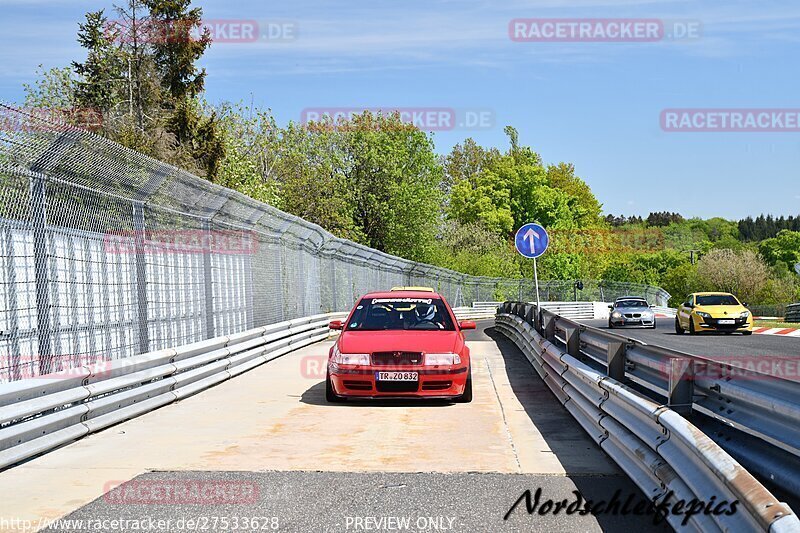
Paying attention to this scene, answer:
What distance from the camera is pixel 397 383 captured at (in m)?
11.2

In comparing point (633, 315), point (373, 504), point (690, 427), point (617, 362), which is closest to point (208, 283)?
point (617, 362)

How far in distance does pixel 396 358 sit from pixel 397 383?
0.93ft

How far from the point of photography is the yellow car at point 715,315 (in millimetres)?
27828

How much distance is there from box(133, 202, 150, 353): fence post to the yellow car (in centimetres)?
2058

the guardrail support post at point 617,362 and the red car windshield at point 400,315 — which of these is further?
the red car windshield at point 400,315

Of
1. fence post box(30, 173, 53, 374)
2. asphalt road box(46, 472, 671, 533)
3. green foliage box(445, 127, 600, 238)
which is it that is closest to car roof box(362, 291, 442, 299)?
fence post box(30, 173, 53, 374)

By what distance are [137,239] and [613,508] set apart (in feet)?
22.1

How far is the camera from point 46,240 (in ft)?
27.6

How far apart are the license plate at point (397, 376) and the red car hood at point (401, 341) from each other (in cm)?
27

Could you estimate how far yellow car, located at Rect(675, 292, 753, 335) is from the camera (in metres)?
27.8

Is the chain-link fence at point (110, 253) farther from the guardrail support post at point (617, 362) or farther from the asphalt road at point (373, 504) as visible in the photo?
the guardrail support post at point (617, 362)

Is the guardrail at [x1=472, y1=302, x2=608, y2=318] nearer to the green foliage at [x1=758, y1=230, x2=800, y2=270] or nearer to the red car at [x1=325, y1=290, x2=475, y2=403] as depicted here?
the red car at [x1=325, y1=290, x2=475, y2=403]

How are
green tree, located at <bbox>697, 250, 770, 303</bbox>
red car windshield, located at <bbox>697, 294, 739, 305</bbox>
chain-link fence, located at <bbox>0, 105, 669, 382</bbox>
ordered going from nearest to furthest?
chain-link fence, located at <bbox>0, 105, 669, 382</bbox>, red car windshield, located at <bbox>697, 294, 739, 305</bbox>, green tree, located at <bbox>697, 250, 770, 303</bbox>
